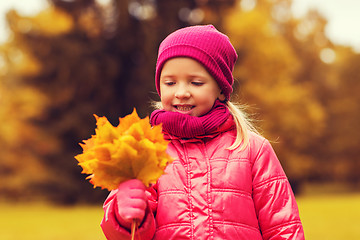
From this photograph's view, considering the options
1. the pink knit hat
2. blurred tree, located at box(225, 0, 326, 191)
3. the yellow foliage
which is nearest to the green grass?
blurred tree, located at box(225, 0, 326, 191)

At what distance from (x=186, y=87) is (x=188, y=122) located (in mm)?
180

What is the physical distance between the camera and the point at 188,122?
2.42m

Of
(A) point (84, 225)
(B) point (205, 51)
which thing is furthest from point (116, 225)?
(A) point (84, 225)

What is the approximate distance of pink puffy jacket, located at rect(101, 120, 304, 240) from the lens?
7.59 feet

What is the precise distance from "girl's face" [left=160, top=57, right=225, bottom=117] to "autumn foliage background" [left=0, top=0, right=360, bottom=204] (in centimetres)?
1428

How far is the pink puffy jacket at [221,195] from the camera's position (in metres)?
2.31

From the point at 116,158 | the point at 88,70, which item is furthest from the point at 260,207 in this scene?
the point at 88,70

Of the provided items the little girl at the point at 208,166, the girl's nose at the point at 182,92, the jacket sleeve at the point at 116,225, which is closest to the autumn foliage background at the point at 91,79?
the little girl at the point at 208,166

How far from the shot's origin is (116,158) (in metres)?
1.89

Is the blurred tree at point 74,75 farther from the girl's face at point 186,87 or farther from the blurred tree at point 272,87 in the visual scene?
the girl's face at point 186,87

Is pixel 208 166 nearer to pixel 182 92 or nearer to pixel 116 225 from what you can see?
pixel 182 92

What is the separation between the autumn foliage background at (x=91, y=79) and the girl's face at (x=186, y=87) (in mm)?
14282

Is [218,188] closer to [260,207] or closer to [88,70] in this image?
[260,207]

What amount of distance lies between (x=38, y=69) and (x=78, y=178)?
4.39 metres
